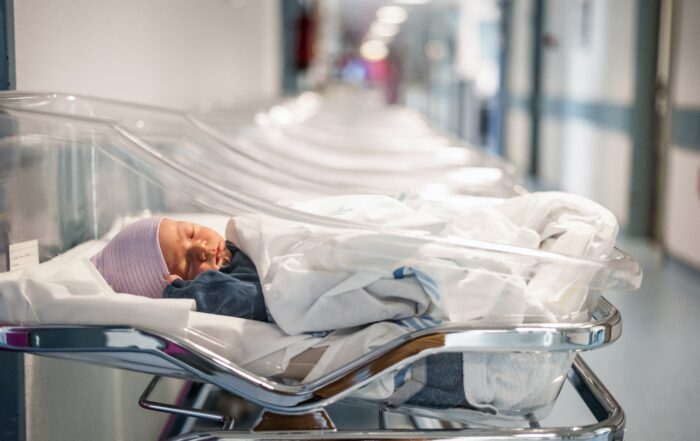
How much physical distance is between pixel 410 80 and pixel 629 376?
21787 millimetres

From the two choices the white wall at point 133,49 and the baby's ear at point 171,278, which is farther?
the white wall at point 133,49

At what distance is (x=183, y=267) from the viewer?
1.29m

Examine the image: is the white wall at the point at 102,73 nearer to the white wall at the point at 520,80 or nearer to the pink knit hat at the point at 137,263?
the pink knit hat at the point at 137,263

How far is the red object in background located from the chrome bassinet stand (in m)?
7.98

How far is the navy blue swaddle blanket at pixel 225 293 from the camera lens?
1150mm

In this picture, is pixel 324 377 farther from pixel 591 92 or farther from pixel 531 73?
pixel 531 73

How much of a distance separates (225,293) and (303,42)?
7883 millimetres

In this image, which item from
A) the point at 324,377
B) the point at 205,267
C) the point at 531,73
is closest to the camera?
the point at 324,377

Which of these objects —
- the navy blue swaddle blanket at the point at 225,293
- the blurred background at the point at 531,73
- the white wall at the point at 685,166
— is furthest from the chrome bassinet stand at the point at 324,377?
the white wall at the point at 685,166

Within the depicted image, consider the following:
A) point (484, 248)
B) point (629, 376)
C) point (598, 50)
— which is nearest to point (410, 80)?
point (598, 50)

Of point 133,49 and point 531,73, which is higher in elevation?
point 531,73

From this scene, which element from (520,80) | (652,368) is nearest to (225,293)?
(652,368)

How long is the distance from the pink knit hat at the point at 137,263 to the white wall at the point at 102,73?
9.6 inches

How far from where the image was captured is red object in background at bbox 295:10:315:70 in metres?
8.77
